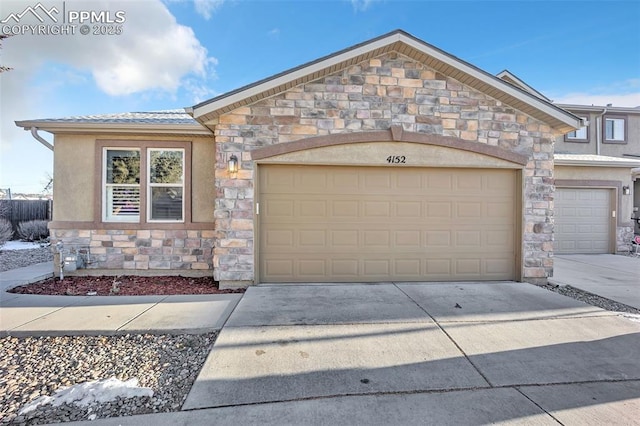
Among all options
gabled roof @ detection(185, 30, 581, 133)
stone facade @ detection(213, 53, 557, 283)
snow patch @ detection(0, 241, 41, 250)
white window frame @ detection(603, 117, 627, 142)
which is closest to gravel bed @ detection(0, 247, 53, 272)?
snow patch @ detection(0, 241, 41, 250)

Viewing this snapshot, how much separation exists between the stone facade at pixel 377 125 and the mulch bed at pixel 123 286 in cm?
70

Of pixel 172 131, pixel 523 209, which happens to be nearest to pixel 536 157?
pixel 523 209

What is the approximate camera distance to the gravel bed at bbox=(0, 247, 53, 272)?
8.33 meters

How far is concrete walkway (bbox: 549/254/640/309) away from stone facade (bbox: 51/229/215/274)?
7895 mm

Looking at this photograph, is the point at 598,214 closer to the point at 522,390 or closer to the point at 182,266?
the point at 522,390

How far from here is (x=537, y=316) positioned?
4.54m

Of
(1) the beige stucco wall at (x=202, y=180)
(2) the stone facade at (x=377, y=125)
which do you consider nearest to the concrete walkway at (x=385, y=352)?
(2) the stone facade at (x=377, y=125)

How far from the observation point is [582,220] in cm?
1045

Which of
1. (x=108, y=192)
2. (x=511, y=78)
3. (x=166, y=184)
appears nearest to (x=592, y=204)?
(x=511, y=78)

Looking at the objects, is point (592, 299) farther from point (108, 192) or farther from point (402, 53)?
point (108, 192)

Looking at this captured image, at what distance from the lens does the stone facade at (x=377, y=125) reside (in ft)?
19.3

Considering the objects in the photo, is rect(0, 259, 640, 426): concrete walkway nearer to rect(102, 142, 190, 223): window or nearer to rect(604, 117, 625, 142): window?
rect(102, 142, 190, 223): window

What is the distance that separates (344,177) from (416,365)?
3.88 metres

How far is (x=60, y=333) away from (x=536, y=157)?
880 cm
